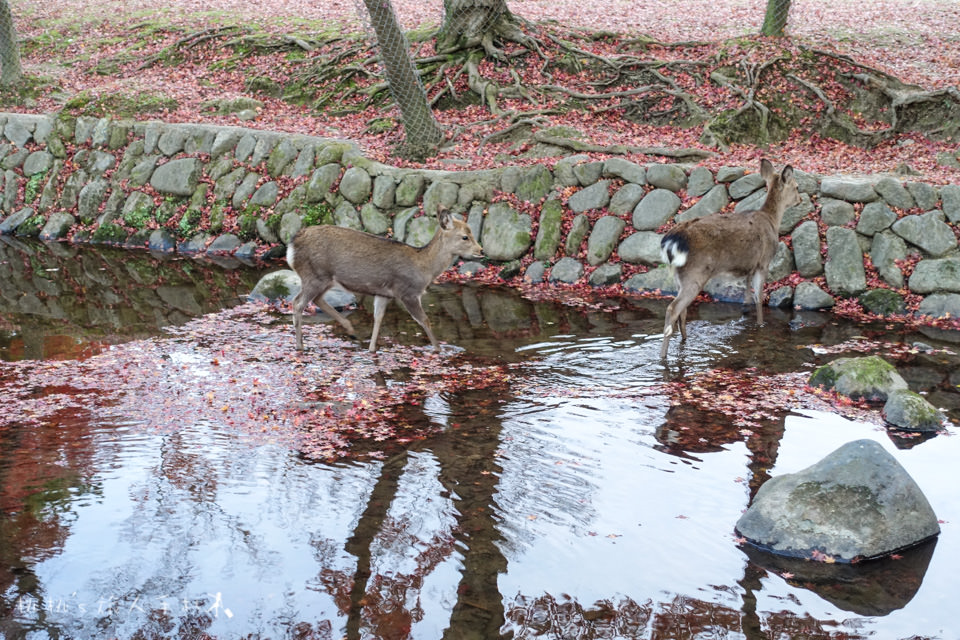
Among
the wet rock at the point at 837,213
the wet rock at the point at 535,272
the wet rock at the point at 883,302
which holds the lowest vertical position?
the wet rock at the point at 535,272

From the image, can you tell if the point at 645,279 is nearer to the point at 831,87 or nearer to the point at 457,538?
the point at 831,87

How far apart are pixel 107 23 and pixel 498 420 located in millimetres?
22448

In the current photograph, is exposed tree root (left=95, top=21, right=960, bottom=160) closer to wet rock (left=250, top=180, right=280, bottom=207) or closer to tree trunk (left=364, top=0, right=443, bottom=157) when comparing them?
tree trunk (left=364, top=0, right=443, bottom=157)

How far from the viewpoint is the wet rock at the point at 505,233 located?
13.3m

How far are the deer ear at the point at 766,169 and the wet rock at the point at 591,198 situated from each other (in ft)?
8.40

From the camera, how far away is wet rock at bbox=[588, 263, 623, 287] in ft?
41.2

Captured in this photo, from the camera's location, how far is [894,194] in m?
11.7

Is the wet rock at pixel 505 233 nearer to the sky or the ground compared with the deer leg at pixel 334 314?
nearer to the sky

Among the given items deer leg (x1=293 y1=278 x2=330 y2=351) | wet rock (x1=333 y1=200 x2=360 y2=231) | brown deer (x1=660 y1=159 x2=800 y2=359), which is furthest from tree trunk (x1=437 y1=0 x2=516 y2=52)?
deer leg (x1=293 y1=278 x2=330 y2=351)

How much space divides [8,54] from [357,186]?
10.4 metres

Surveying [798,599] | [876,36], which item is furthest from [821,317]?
[876,36]

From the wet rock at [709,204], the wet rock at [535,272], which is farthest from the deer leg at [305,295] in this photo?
the wet rock at [709,204]

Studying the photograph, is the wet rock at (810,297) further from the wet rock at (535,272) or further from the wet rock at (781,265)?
the wet rock at (535,272)

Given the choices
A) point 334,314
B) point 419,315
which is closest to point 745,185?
point 419,315
